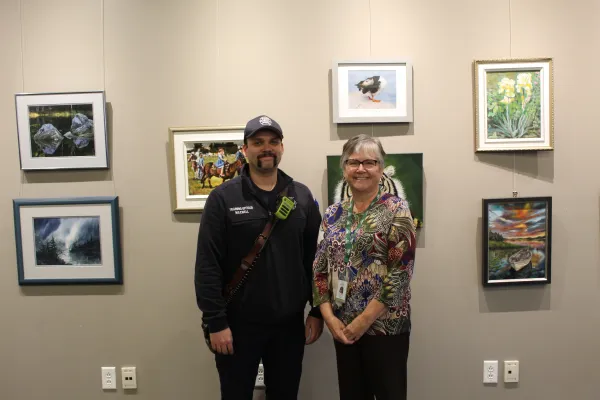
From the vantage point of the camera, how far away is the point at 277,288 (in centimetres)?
141

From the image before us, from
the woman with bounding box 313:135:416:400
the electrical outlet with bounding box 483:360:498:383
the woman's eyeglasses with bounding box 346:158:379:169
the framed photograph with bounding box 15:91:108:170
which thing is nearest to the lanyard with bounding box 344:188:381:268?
the woman with bounding box 313:135:416:400

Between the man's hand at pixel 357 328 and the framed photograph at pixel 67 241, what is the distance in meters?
1.23

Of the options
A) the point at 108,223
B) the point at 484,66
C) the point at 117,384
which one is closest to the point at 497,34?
the point at 484,66

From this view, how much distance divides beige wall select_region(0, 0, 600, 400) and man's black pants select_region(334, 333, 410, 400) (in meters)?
0.53

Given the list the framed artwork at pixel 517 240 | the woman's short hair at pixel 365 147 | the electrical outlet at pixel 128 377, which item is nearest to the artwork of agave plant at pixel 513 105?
the framed artwork at pixel 517 240

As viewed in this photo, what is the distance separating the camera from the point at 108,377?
1881 mm

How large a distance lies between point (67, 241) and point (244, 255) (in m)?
1.07

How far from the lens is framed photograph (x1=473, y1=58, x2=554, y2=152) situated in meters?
1.77

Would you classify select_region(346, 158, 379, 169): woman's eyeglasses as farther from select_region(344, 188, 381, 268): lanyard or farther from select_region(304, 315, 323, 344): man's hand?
select_region(304, 315, 323, 344): man's hand

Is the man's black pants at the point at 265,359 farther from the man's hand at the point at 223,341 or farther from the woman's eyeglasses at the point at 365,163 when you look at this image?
the woman's eyeglasses at the point at 365,163

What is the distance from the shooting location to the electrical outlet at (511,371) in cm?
184

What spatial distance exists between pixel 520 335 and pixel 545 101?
118 cm

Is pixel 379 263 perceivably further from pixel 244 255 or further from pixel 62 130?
pixel 62 130

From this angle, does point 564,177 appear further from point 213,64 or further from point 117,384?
point 117,384
